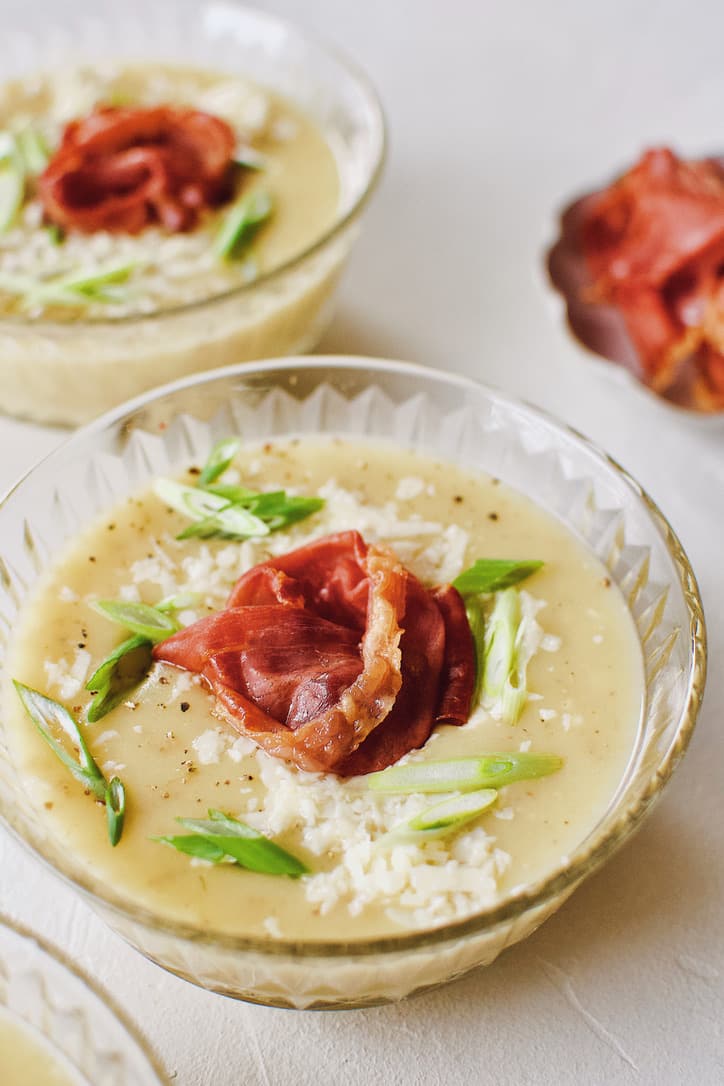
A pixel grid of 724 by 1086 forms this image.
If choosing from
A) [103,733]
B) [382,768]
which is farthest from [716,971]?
[103,733]

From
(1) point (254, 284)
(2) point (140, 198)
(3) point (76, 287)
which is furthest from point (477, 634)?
(2) point (140, 198)

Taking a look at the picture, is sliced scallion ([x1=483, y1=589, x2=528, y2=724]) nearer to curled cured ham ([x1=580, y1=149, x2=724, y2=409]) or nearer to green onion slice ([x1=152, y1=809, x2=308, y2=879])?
green onion slice ([x1=152, y1=809, x2=308, y2=879])

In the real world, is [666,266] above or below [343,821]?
above

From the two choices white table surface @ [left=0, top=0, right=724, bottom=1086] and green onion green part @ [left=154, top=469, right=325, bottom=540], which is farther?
green onion green part @ [left=154, top=469, right=325, bottom=540]

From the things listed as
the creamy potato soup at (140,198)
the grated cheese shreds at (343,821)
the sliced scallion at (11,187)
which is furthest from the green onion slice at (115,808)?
the sliced scallion at (11,187)

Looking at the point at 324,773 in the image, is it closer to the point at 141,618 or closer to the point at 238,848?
Result: the point at 238,848

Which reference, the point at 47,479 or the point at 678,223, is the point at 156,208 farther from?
the point at 678,223

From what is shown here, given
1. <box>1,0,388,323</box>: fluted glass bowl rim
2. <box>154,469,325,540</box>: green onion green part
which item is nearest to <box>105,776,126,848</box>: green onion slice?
<box>154,469,325,540</box>: green onion green part
